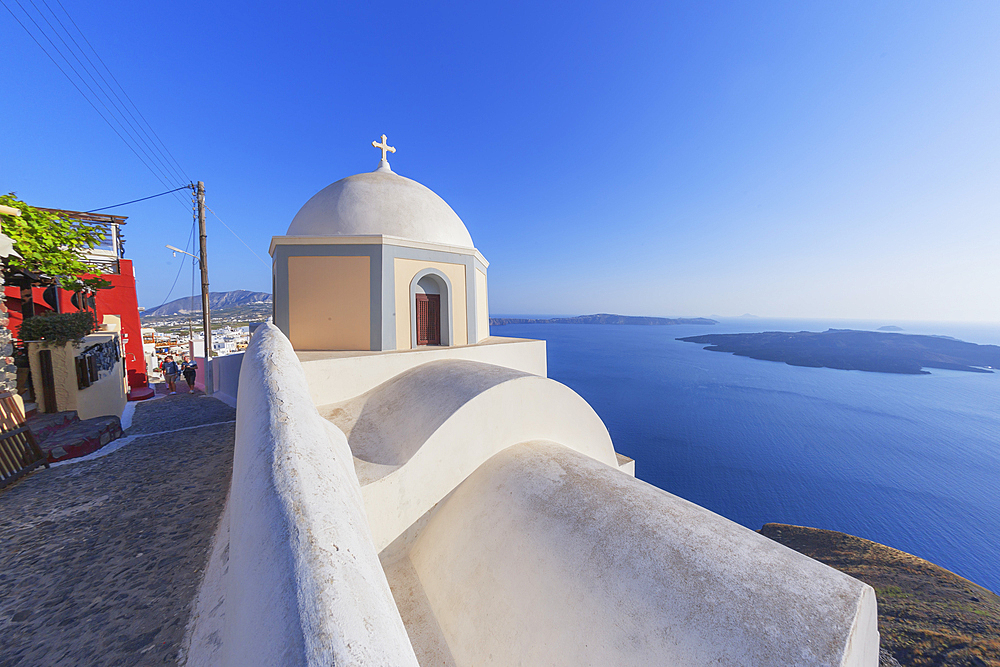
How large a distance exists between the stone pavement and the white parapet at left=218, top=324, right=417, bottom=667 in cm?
89

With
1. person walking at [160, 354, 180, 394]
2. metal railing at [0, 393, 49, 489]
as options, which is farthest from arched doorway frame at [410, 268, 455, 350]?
person walking at [160, 354, 180, 394]

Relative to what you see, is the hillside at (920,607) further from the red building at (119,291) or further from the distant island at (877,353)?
the distant island at (877,353)

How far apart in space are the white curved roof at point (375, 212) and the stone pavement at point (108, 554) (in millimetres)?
4615

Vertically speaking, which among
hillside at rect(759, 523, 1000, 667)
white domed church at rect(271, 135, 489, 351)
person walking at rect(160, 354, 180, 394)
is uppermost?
white domed church at rect(271, 135, 489, 351)

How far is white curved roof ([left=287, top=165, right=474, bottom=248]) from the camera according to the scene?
7.05m

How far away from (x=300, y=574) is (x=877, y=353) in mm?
135418

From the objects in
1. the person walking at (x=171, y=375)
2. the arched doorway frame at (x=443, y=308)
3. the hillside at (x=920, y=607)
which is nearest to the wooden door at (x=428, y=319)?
the arched doorway frame at (x=443, y=308)

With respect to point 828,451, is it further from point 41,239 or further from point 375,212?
point 41,239

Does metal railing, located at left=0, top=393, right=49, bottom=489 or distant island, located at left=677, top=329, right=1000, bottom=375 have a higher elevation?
metal railing, located at left=0, top=393, right=49, bottom=489

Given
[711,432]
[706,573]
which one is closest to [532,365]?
[706,573]

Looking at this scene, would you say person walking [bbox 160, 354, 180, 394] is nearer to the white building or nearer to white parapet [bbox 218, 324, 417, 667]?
the white building

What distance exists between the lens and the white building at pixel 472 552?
1094 mm

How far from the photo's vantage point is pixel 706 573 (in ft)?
6.99

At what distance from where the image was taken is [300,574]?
1005 mm
